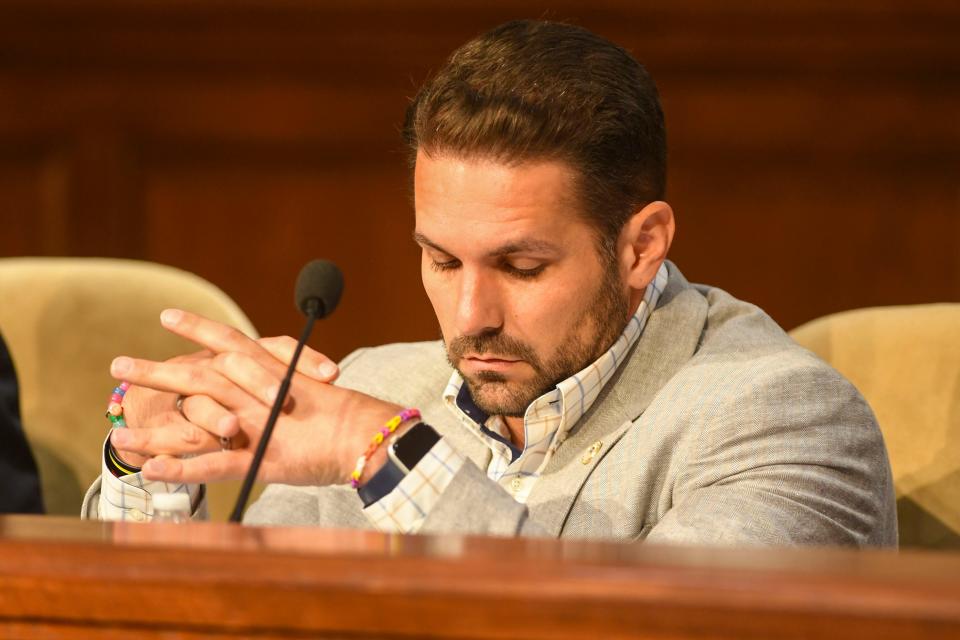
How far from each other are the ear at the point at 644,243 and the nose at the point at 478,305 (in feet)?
0.66

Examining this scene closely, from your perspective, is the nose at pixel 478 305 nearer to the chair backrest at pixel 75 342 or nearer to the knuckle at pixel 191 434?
the knuckle at pixel 191 434

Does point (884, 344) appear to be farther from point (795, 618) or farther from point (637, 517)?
point (795, 618)

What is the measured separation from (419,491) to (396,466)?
0.04 m

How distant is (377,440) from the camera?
4.41 feet

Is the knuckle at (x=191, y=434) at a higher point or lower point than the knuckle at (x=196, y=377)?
lower

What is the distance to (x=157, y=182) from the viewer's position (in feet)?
10.1

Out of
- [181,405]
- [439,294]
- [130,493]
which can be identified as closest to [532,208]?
[439,294]

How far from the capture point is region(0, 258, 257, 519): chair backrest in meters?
2.26

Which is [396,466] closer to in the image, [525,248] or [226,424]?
[226,424]

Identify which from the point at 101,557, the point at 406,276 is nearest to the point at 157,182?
the point at 406,276

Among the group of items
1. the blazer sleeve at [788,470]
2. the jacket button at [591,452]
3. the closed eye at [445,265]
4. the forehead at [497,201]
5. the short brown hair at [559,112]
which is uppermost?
the short brown hair at [559,112]

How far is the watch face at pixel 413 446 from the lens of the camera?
1.33m

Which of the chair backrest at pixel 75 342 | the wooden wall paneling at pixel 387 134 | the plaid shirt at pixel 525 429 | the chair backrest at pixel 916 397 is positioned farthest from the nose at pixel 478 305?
the wooden wall paneling at pixel 387 134

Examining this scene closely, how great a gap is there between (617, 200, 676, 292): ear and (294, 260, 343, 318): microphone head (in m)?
0.50
